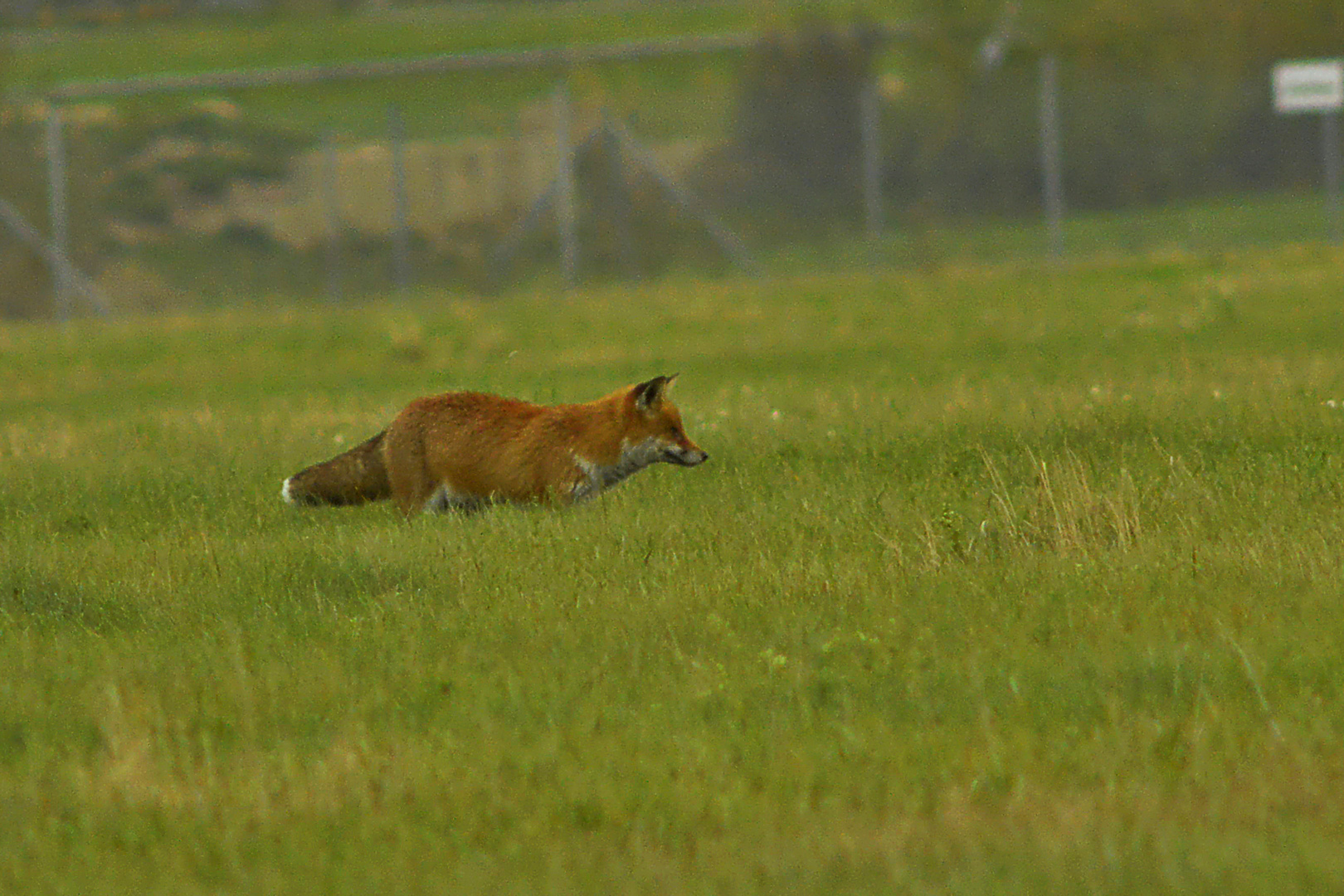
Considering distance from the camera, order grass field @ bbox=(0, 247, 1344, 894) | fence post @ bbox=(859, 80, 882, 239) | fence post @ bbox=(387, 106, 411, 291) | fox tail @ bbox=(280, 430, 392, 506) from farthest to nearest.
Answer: fence post @ bbox=(859, 80, 882, 239)
fence post @ bbox=(387, 106, 411, 291)
fox tail @ bbox=(280, 430, 392, 506)
grass field @ bbox=(0, 247, 1344, 894)

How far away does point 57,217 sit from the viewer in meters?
25.4

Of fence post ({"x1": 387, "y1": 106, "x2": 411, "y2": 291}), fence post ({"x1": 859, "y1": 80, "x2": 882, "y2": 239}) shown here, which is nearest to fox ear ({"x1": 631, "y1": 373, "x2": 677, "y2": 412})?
fence post ({"x1": 387, "y1": 106, "x2": 411, "y2": 291})

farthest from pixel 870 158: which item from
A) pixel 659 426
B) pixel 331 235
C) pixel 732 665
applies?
pixel 732 665

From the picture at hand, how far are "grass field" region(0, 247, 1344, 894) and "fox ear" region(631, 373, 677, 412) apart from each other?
1.53 feet

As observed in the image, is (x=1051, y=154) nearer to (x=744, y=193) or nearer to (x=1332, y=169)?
(x=1332, y=169)

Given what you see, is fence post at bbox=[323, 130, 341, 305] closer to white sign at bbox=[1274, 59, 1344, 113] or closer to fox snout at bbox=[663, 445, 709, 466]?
white sign at bbox=[1274, 59, 1344, 113]

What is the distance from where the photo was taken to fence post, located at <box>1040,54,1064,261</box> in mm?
25594

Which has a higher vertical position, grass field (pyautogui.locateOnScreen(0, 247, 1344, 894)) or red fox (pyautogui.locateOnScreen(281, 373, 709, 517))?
red fox (pyautogui.locateOnScreen(281, 373, 709, 517))

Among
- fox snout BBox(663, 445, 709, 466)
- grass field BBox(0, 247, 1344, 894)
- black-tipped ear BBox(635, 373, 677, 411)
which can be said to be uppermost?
black-tipped ear BBox(635, 373, 677, 411)

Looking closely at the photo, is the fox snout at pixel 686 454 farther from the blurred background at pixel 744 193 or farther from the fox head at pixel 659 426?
the blurred background at pixel 744 193

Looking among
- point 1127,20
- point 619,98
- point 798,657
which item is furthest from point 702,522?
point 1127,20

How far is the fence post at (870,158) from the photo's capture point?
2575 cm

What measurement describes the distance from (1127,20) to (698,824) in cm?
3485

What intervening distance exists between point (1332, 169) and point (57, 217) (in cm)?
1841
